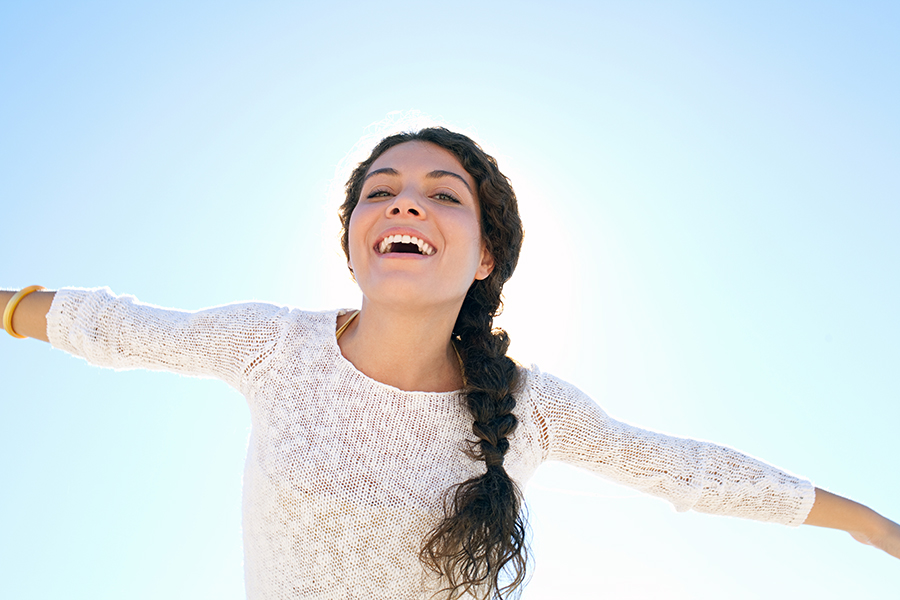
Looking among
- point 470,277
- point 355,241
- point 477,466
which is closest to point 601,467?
point 477,466

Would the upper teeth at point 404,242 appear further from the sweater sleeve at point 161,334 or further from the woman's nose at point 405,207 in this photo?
the sweater sleeve at point 161,334

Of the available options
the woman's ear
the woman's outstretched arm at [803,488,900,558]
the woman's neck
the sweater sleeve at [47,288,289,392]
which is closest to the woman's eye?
the woman's ear

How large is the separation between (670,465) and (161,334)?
180cm

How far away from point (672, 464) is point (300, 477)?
4.14ft

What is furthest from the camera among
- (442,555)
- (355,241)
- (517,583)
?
(355,241)

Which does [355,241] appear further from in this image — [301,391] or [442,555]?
[442,555]

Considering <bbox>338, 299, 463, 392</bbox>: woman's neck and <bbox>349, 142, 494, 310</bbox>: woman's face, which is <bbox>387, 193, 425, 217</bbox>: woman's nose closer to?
<bbox>349, 142, 494, 310</bbox>: woman's face

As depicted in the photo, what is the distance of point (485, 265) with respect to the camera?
2.51 m

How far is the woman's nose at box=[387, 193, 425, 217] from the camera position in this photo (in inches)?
82.3

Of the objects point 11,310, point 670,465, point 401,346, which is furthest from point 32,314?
point 670,465

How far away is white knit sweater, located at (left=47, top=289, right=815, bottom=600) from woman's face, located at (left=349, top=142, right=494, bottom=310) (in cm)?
36

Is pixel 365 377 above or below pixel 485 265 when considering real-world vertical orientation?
below

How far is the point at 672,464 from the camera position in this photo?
6.95 ft

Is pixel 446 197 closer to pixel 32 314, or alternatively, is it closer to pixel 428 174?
pixel 428 174
